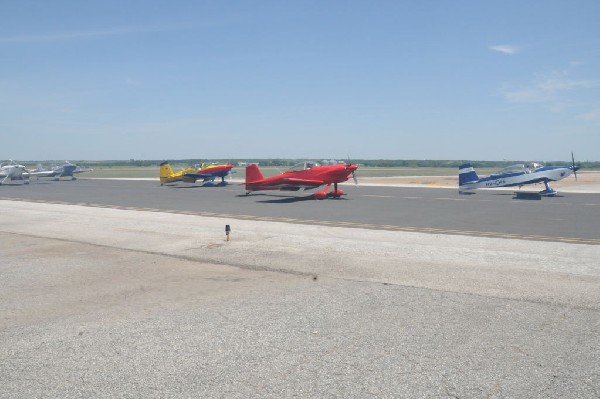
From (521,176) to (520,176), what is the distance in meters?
0.07

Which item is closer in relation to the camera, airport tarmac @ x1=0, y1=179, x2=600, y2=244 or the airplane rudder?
airport tarmac @ x1=0, y1=179, x2=600, y2=244

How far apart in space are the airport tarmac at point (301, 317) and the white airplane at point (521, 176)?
20.0 m

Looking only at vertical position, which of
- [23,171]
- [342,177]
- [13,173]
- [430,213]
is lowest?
[430,213]

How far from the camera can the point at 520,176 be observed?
3441 centimetres

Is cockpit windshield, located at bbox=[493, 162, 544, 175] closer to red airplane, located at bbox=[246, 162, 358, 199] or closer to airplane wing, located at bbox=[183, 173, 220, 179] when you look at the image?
red airplane, located at bbox=[246, 162, 358, 199]

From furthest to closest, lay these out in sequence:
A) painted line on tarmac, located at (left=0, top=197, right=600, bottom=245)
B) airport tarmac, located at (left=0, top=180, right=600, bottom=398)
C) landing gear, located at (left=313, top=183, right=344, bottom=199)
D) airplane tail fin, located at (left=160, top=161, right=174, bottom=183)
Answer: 1. airplane tail fin, located at (left=160, top=161, right=174, bottom=183)
2. landing gear, located at (left=313, top=183, right=344, bottom=199)
3. painted line on tarmac, located at (left=0, top=197, right=600, bottom=245)
4. airport tarmac, located at (left=0, top=180, right=600, bottom=398)

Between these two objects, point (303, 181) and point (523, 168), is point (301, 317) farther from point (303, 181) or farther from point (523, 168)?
point (523, 168)

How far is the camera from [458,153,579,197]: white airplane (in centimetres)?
3403

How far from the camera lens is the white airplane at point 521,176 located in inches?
1340

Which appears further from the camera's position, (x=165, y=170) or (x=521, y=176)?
(x=165, y=170)

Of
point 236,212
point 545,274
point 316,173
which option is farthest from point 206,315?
point 316,173

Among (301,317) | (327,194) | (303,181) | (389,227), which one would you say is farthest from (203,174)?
(301,317)

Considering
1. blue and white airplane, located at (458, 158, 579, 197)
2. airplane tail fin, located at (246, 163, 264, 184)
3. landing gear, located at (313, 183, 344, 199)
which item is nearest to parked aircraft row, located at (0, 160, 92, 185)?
airplane tail fin, located at (246, 163, 264, 184)

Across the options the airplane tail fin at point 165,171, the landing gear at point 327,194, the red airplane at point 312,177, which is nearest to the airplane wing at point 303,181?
the red airplane at point 312,177
